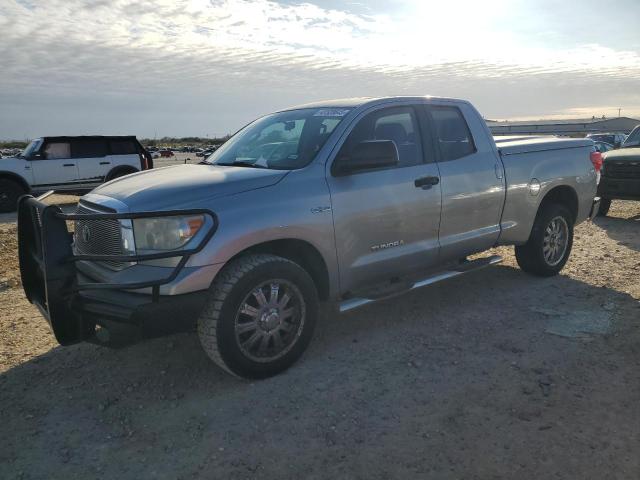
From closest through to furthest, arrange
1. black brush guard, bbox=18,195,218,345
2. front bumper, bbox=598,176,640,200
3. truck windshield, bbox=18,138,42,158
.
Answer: black brush guard, bbox=18,195,218,345, front bumper, bbox=598,176,640,200, truck windshield, bbox=18,138,42,158

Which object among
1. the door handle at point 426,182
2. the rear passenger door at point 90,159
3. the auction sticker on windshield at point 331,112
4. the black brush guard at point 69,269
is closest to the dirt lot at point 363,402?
the black brush guard at point 69,269

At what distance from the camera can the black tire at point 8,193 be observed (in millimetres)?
13398

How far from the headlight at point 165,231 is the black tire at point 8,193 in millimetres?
11745

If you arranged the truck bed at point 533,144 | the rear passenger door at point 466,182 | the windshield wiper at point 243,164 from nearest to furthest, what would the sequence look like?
1. the windshield wiper at point 243,164
2. the rear passenger door at point 466,182
3. the truck bed at point 533,144

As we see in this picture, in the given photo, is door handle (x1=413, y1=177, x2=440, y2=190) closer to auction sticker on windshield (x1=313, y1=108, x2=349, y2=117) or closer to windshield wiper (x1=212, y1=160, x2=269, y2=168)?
auction sticker on windshield (x1=313, y1=108, x2=349, y2=117)

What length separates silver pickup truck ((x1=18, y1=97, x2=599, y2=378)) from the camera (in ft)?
11.3

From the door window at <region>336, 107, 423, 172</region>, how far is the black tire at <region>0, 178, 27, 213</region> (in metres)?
11.8

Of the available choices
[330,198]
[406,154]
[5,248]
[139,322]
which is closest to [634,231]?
[406,154]

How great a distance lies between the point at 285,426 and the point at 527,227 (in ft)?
12.4

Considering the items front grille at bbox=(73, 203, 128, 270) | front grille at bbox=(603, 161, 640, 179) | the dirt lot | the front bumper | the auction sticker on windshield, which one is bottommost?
the dirt lot

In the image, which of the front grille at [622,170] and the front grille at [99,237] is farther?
the front grille at [622,170]

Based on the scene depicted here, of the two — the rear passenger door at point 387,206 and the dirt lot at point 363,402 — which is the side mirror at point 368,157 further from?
the dirt lot at point 363,402

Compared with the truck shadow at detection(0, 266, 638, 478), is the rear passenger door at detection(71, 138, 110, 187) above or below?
above

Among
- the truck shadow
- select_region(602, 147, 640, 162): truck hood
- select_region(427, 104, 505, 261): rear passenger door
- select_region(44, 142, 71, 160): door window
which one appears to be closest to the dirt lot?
the truck shadow
